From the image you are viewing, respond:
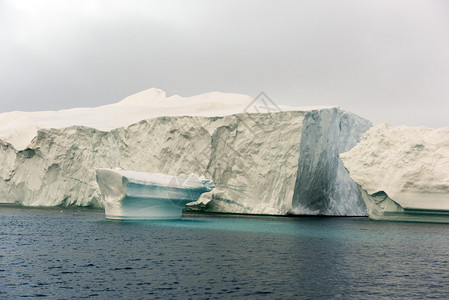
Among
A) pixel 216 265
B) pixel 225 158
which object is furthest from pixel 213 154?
pixel 216 265

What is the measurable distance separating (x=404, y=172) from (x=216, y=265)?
13.9m

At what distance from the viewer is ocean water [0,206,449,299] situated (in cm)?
702

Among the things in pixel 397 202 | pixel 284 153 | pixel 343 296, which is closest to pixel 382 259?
pixel 343 296

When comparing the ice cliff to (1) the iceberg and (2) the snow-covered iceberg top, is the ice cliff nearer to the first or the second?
(2) the snow-covered iceberg top

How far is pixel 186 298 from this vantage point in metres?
6.54

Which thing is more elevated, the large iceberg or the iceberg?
the large iceberg

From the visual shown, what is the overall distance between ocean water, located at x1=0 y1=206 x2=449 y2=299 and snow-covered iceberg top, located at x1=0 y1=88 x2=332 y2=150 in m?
13.9

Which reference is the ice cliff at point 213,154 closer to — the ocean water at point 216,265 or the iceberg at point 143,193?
the iceberg at point 143,193

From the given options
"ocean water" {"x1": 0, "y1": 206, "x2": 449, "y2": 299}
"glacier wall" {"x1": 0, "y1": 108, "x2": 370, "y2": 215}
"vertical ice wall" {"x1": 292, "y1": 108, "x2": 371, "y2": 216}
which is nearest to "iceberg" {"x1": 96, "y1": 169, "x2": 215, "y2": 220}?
"ocean water" {"x1": 0, "y1": 206, "x2": 449, "y2": 299}

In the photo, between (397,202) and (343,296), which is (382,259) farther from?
(397,202)

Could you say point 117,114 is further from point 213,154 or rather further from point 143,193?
point 143,193

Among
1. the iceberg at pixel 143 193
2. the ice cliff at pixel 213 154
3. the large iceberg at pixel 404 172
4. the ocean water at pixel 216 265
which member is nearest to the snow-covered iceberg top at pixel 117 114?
the ice cliff at pixel 213 154

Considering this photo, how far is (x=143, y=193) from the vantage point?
18.9 meters

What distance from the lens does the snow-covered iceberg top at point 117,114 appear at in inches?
1169
